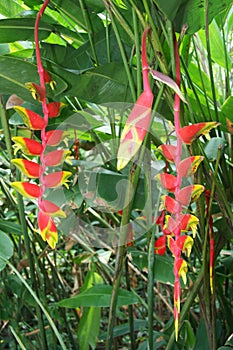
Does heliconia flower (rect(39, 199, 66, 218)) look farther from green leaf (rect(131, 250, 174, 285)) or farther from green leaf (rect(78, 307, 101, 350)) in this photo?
green leaf (rect(78, 307, 101, 350))

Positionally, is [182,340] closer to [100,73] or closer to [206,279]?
[206,279]

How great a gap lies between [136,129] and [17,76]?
0.22 metres

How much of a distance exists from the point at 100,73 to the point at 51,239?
0.22 metres

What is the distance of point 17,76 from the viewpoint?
18.3 inches

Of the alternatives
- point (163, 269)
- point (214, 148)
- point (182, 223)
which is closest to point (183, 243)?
point (182, 223)

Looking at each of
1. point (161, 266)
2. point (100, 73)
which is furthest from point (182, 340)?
point (100, 73)

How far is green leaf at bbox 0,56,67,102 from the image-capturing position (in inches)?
17.8

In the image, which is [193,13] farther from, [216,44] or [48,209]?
[216,44]

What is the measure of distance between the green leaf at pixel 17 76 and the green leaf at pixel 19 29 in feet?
0.19

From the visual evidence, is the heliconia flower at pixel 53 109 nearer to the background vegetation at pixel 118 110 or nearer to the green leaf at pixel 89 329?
the background vegetation at pixel 118 110

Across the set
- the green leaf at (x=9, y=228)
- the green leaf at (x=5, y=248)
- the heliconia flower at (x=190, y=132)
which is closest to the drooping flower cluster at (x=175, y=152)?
the heliconia flower at (x=190, y=132)

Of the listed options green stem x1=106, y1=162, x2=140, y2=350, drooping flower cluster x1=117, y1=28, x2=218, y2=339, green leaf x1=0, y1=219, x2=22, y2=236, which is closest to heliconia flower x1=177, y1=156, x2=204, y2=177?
drooping flower cluster x1=117, y1=28, x2=218, y2=339

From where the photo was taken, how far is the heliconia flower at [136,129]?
278 millimetres

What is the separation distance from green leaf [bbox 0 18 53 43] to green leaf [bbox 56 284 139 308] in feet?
1.06
